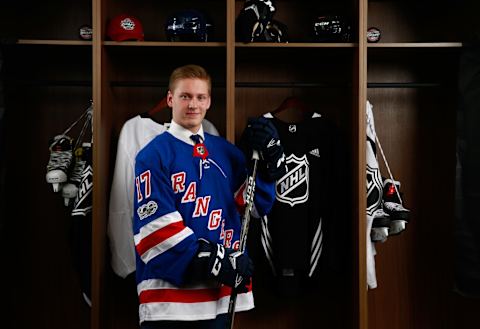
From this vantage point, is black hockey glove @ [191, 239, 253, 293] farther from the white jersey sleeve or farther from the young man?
the white jersey sleeve

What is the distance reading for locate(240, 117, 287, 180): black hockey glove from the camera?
193 cm

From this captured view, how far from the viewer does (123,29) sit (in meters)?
2.38

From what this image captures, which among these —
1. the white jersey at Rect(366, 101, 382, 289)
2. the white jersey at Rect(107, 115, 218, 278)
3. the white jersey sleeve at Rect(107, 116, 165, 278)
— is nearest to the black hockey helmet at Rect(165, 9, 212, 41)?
the white jersey at Rect(107, 115, 218, 278)

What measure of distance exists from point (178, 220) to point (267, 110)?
3.55ft

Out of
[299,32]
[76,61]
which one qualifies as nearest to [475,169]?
[299,32]

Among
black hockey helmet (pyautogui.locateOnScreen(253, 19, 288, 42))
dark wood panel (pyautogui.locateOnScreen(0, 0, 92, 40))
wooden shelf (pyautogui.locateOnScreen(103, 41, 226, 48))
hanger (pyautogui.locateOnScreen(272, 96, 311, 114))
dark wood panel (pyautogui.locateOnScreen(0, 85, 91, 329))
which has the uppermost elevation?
dark wood panel (pyautogui.locateOnScreen(0, 0, 92, 40))

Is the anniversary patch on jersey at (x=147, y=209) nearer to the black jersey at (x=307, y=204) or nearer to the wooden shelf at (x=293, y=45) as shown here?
the black jersey at (x=307, y=204)

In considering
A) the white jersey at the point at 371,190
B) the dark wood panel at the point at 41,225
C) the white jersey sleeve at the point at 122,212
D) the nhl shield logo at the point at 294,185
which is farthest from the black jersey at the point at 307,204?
the dark wood panel at the point at 41,225

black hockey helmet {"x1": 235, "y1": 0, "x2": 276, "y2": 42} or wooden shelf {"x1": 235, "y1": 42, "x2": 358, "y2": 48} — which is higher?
black hockey helmet {"x1": 235, "y1": 0, "x2": 276, "y2": 42}

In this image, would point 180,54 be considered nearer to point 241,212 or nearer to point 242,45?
point 242,45

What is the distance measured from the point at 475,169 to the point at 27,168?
1960 millimetres

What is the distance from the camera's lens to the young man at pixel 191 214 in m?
1.75

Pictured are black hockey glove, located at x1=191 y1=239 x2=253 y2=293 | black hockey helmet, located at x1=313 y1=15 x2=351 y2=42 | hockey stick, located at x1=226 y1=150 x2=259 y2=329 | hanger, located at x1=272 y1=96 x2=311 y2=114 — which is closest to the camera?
black hockey glove, located at x1=191 y1=239 x2=253 y2=293

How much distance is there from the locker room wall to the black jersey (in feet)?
0.52
